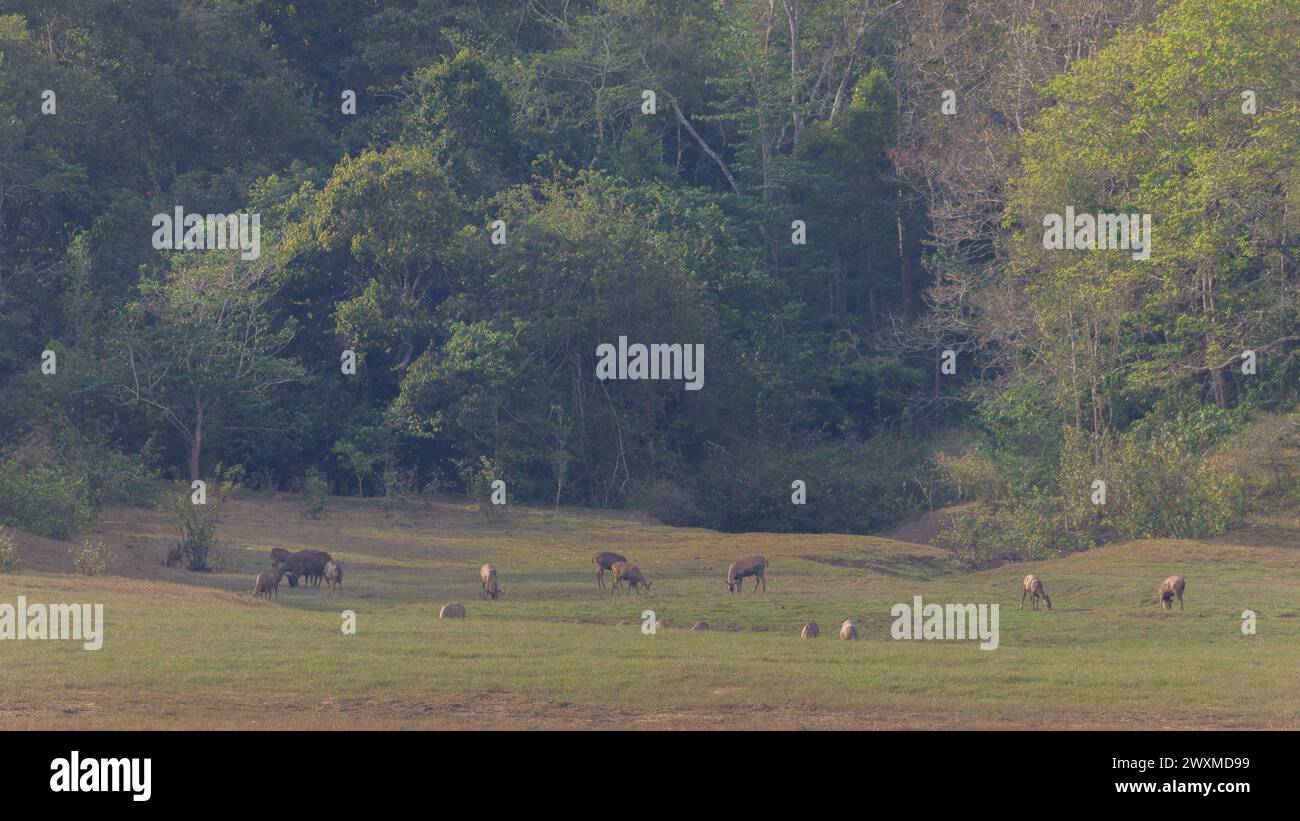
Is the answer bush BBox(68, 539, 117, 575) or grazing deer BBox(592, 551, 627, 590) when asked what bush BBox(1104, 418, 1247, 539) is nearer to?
grazing deer BBox(592, 551, 627, 590)

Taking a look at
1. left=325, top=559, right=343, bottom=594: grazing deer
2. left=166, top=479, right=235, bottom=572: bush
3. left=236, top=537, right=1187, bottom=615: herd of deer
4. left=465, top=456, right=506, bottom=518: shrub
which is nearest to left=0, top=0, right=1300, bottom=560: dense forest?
left=465, top=456, right=506, bottom=518: shrub

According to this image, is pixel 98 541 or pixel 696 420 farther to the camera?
pixel 696 420

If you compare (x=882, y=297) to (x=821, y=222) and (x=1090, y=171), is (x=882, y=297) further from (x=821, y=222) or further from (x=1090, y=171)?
(x=1090, y=171)

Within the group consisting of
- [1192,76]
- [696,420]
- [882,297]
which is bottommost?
[696,420]

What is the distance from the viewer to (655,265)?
1678 inches

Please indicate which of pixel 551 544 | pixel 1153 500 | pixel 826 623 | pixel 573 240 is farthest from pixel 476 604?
pixel 573 240

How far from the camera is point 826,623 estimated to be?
23.5 m

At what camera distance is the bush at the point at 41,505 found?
29312 mm

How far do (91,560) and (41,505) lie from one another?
193 inches

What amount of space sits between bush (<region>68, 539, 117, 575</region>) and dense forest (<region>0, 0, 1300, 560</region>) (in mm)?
3398

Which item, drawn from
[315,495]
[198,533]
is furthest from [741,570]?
[315,495]

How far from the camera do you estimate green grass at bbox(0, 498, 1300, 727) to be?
15898 millimetres

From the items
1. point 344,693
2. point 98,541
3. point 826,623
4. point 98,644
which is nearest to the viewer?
point 344,693

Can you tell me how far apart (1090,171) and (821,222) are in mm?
12426
